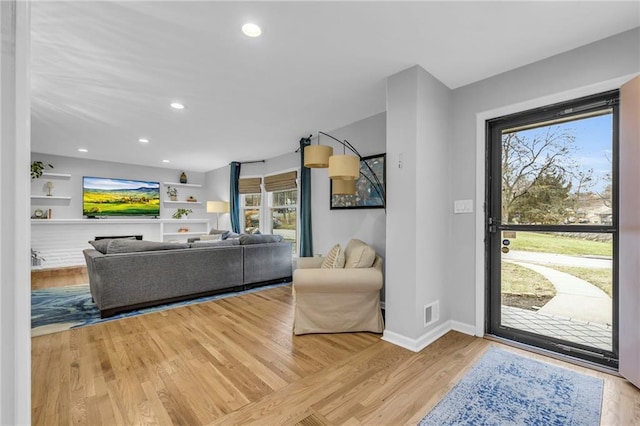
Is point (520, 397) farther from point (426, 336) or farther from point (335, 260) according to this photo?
point (335, 260)

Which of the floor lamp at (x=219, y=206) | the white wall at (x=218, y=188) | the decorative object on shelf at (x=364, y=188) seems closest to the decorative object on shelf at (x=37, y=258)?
the floor lamp at (x=219, y=206)

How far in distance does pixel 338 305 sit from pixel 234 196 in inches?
183

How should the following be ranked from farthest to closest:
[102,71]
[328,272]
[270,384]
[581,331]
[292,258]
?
[292,258]
[328,272]
[102,71]
[581,331]
[270,384]

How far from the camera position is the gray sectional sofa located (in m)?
3.21

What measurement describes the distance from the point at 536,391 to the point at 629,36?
254cm

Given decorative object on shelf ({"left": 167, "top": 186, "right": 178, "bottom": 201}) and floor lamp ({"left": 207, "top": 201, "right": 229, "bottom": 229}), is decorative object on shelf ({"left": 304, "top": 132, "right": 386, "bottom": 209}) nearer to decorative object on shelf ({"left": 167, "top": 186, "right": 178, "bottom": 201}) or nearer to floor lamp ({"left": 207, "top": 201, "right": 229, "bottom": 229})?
floor lamp ({"left": 207, "top": 201, "right": 229, "bottom": 229})

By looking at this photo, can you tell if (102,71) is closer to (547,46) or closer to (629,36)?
(547,46)

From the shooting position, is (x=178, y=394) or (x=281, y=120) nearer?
(x=178, y=394)

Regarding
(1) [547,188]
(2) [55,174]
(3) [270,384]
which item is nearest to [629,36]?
(1) [547,188]

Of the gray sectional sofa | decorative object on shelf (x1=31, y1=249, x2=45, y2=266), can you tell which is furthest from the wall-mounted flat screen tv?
the gray sectional sofa

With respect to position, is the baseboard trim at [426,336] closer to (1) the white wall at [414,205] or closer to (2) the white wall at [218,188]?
(1) the white wall at [414,205]

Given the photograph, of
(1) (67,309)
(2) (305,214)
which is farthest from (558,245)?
(1) (67,309)

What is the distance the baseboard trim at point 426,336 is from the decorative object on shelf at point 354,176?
4.66 ft

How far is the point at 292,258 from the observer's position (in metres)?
5.14
